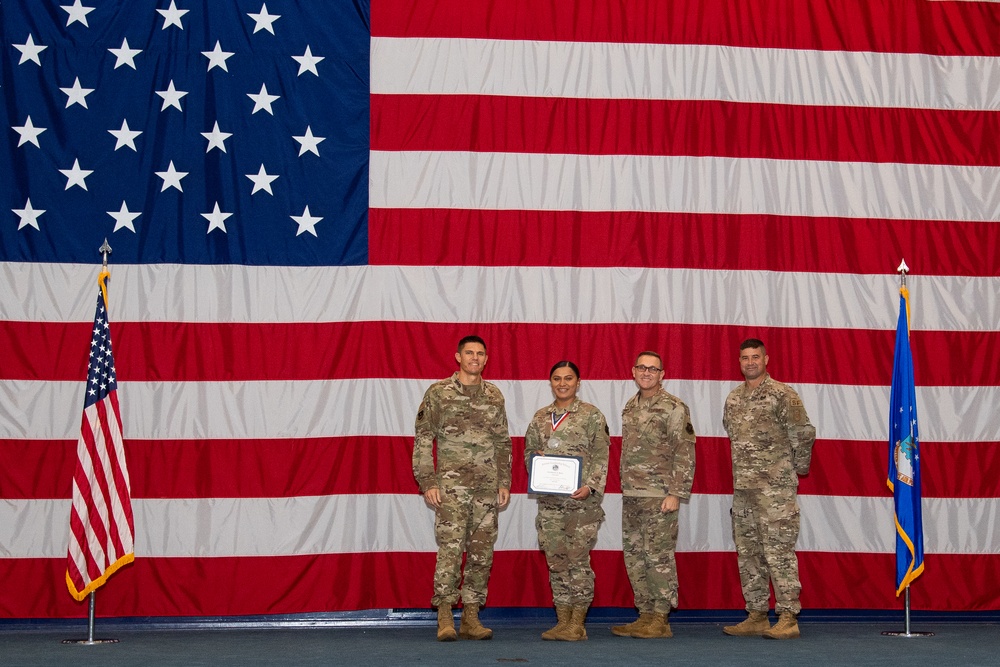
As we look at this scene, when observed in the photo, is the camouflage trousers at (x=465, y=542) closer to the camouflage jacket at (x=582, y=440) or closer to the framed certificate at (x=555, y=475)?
the framed certificate at (x=555, y=475)

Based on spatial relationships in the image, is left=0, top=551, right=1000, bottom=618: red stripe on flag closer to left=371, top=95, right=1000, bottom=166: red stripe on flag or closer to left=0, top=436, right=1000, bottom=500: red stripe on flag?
left=0, top=436, right=1000, bottom=500: red stripe on flag

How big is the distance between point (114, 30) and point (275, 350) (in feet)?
6.99

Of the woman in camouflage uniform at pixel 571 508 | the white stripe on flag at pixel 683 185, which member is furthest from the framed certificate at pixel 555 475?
the white stripe on flag at pixel 683 185

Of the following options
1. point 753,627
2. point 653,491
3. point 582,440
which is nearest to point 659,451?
point 653,491

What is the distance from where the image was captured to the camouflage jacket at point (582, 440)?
5.67 meters

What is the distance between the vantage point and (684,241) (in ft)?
21.4

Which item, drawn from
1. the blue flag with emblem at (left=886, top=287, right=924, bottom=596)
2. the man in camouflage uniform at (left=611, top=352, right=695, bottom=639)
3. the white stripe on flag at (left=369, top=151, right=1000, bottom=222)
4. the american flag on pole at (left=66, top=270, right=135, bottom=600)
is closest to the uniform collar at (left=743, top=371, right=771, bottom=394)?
the man in camouflage uniform at (left=611, top=352, right=695, bottom=639)

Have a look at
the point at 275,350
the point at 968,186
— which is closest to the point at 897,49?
the point at 968,186

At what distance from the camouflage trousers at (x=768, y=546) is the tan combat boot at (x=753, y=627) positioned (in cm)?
4

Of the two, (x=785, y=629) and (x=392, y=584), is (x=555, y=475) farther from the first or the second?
(x=785, y=629)

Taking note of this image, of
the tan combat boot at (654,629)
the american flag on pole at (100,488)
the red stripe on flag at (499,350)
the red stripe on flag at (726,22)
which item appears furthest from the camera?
the red stripe on flag at (726,22)

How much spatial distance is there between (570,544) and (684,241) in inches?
79.6

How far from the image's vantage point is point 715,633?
600 cm

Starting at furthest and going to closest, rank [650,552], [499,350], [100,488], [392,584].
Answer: [499,350], [392,584], [650,552], [100,488]
